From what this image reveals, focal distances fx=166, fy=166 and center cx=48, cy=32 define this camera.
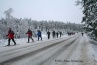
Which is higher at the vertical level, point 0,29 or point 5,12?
point 5,12

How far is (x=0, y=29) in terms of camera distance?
5647 cm

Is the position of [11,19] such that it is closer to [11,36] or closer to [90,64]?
[11,36]

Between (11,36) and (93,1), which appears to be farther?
(93,1)

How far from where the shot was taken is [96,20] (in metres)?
19.6

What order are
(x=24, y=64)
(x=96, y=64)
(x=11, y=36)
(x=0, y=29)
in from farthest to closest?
(x=0, y=29) < (x=11, y=36) < (x=96, y=64) < (x=24, y=64)

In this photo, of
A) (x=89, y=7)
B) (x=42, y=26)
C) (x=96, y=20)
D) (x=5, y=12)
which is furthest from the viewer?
(x=42, y=26)

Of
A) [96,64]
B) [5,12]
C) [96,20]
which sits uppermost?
[5,12]

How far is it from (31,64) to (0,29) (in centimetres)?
5211

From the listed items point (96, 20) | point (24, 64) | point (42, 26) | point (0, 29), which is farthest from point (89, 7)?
point (42, 26)

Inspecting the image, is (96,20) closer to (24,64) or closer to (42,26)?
(24,64)

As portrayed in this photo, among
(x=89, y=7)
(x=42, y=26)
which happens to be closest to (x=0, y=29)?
(x=89, y=7)

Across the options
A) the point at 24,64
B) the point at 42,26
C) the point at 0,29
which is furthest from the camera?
the point at 42,26

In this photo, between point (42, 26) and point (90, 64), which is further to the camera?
point (42, 26)

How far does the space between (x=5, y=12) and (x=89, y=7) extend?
157 feet
